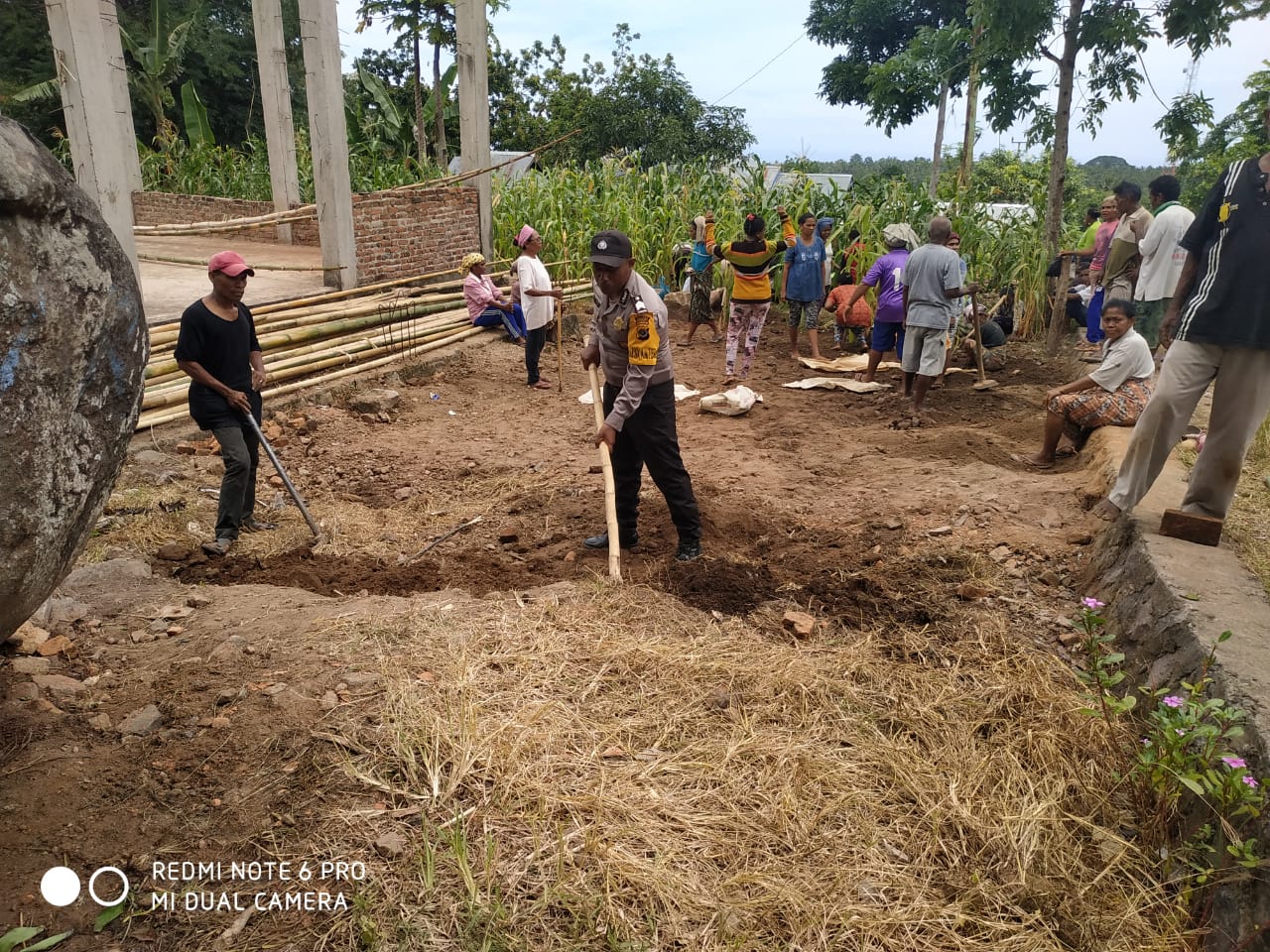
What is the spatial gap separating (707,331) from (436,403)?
4.74 meters

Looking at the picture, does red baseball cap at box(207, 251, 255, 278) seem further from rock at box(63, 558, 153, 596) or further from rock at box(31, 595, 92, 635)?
rock at box(31, 595, 92, 635)

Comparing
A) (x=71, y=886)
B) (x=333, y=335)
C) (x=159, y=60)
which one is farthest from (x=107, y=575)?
(x=159, y=60)

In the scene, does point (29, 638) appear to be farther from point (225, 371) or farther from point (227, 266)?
point (227, 266)

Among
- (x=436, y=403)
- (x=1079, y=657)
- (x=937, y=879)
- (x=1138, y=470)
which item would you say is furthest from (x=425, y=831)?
(x=436, y=403)

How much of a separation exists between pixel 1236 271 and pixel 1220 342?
0.29 m

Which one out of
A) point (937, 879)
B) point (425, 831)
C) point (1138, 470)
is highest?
point (1138, 470)

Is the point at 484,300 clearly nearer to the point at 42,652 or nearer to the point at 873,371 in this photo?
the point at 873,371

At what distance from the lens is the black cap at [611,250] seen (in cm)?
411

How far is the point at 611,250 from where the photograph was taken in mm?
4113

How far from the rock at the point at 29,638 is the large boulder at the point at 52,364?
3.59 feet

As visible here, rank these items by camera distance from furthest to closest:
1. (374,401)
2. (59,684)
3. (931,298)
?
(374,401)
(931,298)
(59,684)

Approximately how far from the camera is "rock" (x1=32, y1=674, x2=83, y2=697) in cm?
304

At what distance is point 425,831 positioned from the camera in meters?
2.48

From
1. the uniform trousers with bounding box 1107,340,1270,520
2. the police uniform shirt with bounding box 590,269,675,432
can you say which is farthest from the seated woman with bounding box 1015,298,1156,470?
the police uniform shirt with bounding box 590,269,675,432
